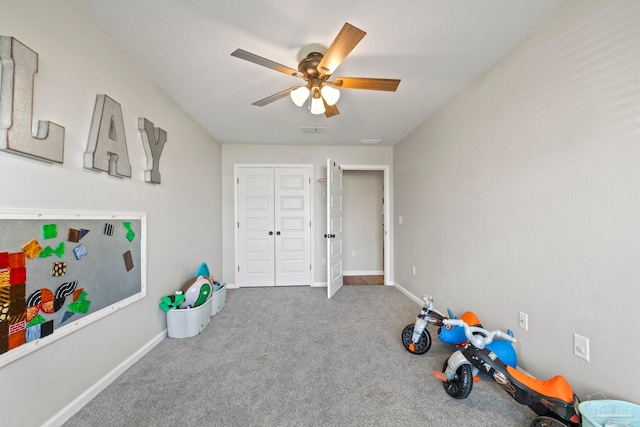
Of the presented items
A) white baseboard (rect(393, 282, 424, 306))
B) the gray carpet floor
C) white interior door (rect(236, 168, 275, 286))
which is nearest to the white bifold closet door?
white interior door (rect(236, 168, 275, 286))

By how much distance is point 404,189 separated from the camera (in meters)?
3.88

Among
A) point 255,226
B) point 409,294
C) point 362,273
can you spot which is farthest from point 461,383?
point 362,273

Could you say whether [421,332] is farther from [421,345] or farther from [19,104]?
[19,104]

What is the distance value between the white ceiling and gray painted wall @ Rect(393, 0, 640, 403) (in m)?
0.27

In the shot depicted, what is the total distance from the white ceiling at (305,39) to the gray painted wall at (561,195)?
0.88 feet

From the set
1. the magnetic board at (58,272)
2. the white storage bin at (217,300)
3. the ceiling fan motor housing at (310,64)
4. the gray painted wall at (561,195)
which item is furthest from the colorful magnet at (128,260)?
the gray painted wall at (561,195)

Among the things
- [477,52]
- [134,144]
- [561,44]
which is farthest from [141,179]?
[561,44]

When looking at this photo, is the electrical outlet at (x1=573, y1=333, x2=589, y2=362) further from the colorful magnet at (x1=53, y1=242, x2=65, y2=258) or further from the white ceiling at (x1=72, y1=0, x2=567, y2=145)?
the colorful magnet at (x1=53, y1=242, x2=65, y2=258)

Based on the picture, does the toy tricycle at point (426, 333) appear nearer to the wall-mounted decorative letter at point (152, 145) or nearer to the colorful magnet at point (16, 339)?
the colorful magnet at point (16, 339)

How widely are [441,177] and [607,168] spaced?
156 cm

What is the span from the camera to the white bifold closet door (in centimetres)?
425

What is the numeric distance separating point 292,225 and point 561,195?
134 inches

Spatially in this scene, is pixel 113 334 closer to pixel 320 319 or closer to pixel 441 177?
pixel 320 319

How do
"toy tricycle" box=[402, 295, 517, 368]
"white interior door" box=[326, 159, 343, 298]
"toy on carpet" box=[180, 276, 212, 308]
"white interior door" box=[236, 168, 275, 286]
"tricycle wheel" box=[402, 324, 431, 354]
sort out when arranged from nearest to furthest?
"toy tricycle" box=[402, 295, 517, 368], "tricycle wheel" box=[402, 324, 431, 354], "toy on carpet" box=[180, 276, 212, 308], "white interior door" box=[326, 159, 343, 298], "white interior door" box=[236, 168, 275, 286]
